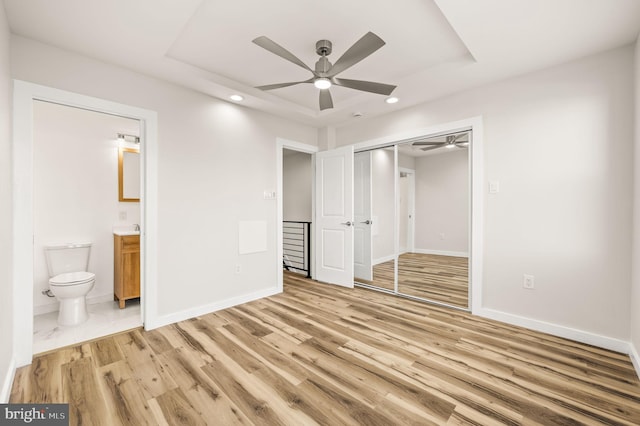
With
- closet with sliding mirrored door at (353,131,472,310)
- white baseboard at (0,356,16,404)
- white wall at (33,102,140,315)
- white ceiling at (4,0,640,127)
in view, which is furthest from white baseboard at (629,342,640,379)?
white wall at (33,102,140,315)

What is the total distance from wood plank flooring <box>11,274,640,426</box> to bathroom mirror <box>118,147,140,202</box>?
1.90 m

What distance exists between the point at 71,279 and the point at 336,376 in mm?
2864

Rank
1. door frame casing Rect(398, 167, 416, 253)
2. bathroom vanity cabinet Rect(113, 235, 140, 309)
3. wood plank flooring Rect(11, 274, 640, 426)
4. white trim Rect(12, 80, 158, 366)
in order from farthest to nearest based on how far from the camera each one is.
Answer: door frame casing Rect(398, 167, 416, 253) < bathroom vanity cabinet Rect(113, 235, 140, 309) < white trim Rect(12, 80, 158, 366) < wood plank flooring Rect(11, 274, 640, 426)

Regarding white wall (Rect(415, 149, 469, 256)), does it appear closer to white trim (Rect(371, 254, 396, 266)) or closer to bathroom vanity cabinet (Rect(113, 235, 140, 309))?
white trim (Rect(371, 254, 396, 266))

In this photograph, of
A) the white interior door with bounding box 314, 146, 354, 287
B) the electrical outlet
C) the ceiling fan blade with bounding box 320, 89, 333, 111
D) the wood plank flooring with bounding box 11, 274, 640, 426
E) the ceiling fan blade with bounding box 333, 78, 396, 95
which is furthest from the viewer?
the white interior door with bounding box 314, 146, 354, 287

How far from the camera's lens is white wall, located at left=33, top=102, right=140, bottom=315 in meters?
3.13

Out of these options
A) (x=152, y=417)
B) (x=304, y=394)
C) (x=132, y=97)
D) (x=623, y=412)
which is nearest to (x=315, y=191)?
(x=132, y=97)

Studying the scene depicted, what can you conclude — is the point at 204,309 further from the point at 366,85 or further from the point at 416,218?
the point at 416,218

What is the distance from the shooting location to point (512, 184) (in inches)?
110

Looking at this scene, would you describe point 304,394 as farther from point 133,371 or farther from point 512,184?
point 512,184

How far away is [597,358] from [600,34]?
249cm

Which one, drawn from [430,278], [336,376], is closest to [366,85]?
[336,376]

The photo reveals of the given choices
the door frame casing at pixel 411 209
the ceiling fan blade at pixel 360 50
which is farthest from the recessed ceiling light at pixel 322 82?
the door frame casing at pixel 411 209

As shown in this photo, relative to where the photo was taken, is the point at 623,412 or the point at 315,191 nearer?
the point at 623,412
